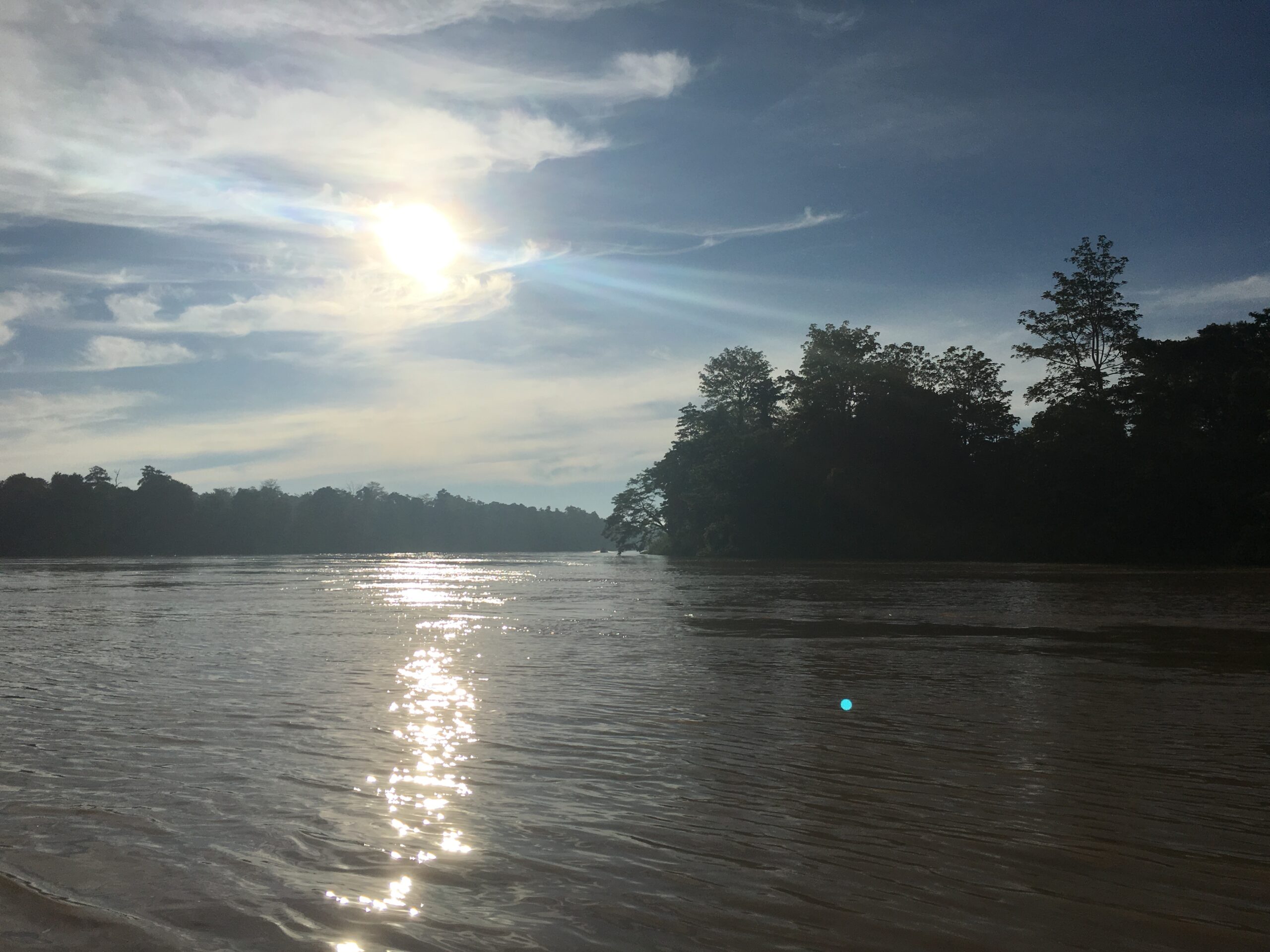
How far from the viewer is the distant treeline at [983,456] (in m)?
54.2

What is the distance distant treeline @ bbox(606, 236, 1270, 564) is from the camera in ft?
178

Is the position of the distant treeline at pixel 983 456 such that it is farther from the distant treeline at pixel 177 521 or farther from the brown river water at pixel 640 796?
the distant treeline at pixel 177 521

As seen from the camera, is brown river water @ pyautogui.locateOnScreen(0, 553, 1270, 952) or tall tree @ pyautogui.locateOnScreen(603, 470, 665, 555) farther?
tall tree @ pyautogui.locateOnScreen(603, 470, 665, 555)

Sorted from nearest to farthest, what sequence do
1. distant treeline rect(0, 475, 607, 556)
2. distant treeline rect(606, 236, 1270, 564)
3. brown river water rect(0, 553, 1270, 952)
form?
1. brown river water rect(0, 553, 1270, 952)
2. distant treeline rect(606, 236, 1270, 564)
3. distant treeline rect(0, 475, 607, 556)

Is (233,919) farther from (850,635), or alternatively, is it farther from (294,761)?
(850,635)

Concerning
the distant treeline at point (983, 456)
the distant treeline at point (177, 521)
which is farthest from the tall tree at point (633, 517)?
the distant treeline at point (177, 521)

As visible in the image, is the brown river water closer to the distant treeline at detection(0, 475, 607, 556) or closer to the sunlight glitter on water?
the sunlight glitter on water

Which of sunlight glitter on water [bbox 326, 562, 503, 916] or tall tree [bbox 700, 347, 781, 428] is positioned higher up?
tall tree [bbox 700, 347, 781, 428]

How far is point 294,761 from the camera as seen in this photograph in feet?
20.7

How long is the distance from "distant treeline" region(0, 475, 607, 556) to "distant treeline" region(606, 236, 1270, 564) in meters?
82.0

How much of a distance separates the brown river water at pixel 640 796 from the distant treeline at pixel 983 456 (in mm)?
47892

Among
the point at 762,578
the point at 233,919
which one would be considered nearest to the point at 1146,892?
the point at 233,919

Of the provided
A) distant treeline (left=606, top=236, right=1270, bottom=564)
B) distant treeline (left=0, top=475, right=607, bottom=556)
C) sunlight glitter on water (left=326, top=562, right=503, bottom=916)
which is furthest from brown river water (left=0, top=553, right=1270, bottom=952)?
distant treeline (left=0, top=475, right=607, bottom=556)

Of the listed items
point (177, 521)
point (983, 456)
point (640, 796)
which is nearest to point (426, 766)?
point (640, 796)
